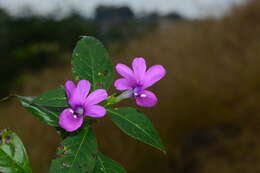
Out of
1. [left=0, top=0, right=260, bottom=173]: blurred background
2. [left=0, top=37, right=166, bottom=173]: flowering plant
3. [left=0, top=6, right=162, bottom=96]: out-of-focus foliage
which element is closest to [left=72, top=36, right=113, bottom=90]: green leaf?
[left=0, top=37, right=166, bottom=173]: flowering plant

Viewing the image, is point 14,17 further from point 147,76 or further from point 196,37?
point 147,76

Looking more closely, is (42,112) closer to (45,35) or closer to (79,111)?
(79,111)

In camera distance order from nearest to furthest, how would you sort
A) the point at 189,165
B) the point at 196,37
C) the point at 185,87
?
the point at 189,165
the point at 185,87
the point at 196,37

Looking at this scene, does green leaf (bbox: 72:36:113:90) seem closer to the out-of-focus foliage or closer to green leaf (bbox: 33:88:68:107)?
green leaf (bbox: 33:88:68:107)

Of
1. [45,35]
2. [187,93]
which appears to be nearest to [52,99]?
[187,93]

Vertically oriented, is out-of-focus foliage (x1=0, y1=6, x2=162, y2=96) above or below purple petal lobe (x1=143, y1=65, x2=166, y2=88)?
above

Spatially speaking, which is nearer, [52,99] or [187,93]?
[52,99]

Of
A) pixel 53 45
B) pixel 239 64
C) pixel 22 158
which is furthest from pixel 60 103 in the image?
pixel 53 45
